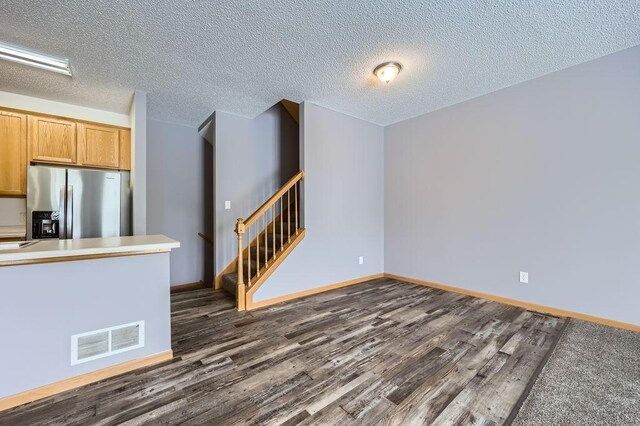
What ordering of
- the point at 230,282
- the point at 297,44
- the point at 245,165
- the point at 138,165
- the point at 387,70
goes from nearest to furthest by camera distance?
1. the point at 297,44
2. the point at 387,70
3. the point at 138,165
4. the point at 230,282
5. the point at 245,165

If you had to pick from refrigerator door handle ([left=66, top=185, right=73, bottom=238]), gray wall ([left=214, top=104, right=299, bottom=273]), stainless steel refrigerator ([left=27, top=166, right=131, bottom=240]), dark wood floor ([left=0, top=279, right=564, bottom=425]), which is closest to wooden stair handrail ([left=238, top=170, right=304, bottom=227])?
gray wall ([left=214, top=104, right=299, bottom=273])

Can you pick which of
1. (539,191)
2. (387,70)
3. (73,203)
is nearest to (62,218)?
(73,203)

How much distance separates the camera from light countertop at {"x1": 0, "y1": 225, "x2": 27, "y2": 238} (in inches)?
117

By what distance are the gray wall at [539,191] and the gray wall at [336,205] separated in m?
0.57

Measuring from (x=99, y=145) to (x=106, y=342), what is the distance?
273cm

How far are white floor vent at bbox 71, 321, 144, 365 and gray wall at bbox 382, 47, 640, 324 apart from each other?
11.7ft

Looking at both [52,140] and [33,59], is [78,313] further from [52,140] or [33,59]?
[52,140]

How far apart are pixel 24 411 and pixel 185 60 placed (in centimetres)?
278

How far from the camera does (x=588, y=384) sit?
1.65 m

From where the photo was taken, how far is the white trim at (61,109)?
298cm

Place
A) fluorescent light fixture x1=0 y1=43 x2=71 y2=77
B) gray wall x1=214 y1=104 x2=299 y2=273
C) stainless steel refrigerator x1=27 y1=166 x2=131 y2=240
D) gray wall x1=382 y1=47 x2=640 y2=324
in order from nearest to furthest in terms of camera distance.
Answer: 1. fluorescent light fixture x1=0 y1=43 x2=71 y2=77
2. gray wall x1=382 y1=47 x2=640 y2=324
3. stainless steel refrigerator x1=27 y1=166 x2=131 y2=240
4. gray wall x1=214 y1=104 x2=299 y2=273

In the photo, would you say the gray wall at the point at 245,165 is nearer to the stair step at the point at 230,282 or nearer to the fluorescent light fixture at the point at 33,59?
the stair step at the point at 230,282

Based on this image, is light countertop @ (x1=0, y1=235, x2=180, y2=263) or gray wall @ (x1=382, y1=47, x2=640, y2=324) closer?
light countertop @ (x1=0, y1=235, x2=180, y2=263)

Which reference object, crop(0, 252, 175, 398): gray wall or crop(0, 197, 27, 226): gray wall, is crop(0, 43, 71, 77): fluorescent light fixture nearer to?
crop(0, 197, 27, 226): gray wall
